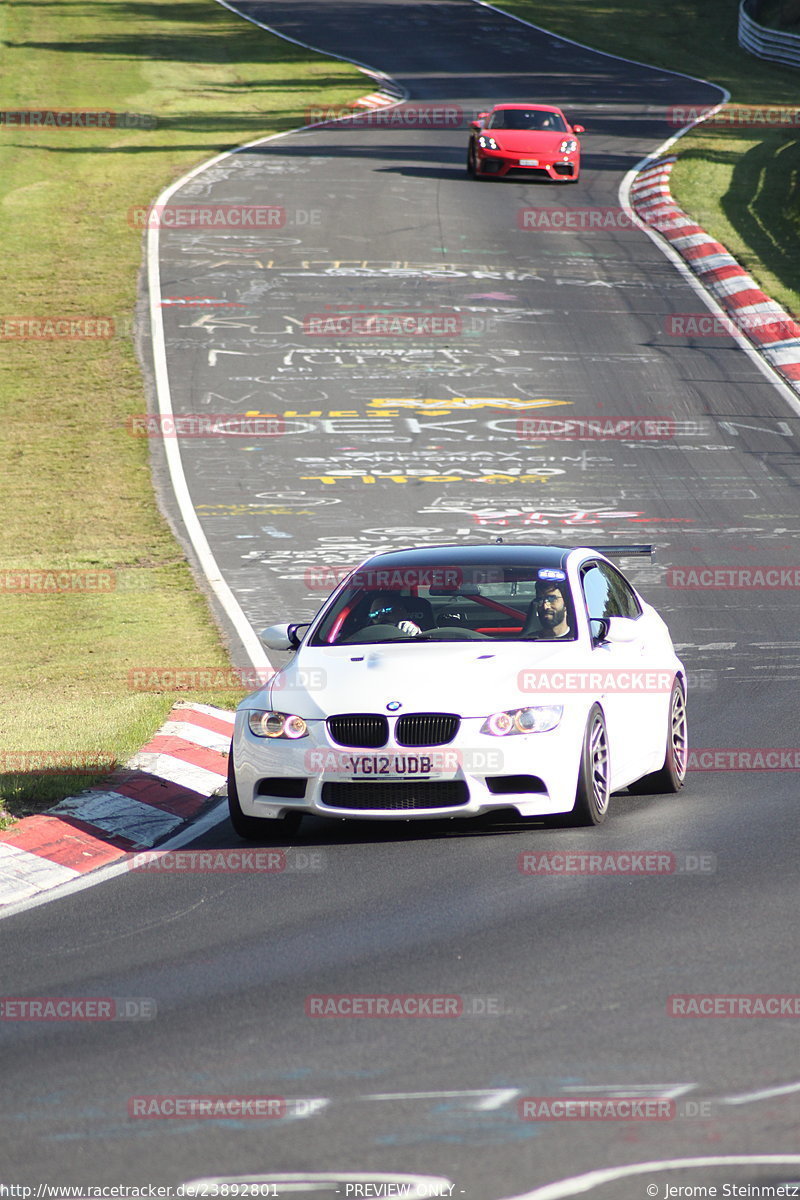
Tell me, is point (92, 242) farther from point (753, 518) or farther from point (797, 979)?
point (797, 979)

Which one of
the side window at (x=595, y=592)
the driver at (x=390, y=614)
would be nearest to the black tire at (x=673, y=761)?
the side window at (x=595, y=592)

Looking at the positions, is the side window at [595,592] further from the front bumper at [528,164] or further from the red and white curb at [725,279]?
the front bumper at [528,164]

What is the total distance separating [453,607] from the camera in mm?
10047

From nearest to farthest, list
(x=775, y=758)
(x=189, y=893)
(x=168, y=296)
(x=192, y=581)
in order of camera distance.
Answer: (x=189, y=893)
(x=775, y=758)
(x=192, y=581)
(x=168, y=296)

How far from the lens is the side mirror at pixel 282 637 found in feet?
32.6

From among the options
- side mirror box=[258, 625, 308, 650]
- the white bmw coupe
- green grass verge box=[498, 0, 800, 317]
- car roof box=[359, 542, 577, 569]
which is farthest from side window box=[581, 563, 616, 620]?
green grass verge box=[498, 0, 800, 317]

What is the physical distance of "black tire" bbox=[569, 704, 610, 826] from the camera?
8.96 meters

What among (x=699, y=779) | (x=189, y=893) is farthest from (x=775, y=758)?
(x=189, y=893)

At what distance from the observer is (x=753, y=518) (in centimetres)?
1872

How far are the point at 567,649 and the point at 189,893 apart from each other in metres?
2.66

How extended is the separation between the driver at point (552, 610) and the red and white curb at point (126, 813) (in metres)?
2.34

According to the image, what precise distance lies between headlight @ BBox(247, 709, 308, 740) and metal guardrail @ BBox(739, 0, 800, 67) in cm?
5243

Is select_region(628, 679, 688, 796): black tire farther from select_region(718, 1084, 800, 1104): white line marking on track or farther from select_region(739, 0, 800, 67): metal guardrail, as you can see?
select_region(739, 0, 800, 67): metal guardrail

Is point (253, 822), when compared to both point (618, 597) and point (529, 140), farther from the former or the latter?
point (529, 140)
